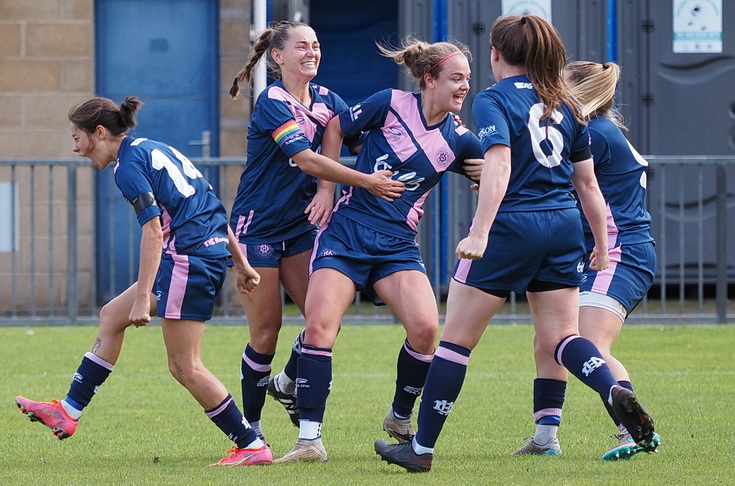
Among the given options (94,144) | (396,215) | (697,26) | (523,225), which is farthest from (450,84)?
(697,26)

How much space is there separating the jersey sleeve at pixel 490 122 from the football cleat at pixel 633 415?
38.4 inches

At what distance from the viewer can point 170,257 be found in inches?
203

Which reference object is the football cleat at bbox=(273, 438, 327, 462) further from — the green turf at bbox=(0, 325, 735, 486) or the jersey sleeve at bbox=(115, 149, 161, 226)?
the jersey sleeve at bbox=(115, 149, 161, 226)

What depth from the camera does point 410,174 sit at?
210 inches

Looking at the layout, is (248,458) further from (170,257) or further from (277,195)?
(277,195)

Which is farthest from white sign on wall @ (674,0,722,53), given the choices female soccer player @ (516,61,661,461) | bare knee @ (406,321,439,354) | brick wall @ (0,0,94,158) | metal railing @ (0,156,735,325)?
bare knee @ (406,321,439,354)

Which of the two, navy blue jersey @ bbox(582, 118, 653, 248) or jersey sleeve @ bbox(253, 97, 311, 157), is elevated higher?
jersey sleeve @ bbox(253, 97, 311, 157)

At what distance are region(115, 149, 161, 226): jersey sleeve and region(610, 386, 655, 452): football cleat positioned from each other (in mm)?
1860

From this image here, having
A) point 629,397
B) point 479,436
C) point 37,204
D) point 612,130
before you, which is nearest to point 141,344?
point 37,204

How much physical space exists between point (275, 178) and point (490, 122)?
1329 millimetres

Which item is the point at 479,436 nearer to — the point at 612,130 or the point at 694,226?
the point at 612,130

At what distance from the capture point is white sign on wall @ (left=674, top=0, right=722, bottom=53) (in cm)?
1232

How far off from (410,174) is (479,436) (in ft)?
4.35

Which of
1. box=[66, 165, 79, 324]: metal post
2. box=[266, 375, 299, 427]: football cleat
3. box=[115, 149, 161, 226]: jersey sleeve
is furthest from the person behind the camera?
box=[66, 165, 79, 324]: metal post
